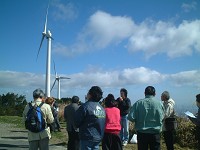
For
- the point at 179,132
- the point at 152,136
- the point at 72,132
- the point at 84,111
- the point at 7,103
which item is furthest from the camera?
the point at 7,103

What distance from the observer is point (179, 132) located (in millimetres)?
12258

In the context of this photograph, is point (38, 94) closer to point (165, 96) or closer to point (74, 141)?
point (74, 141)

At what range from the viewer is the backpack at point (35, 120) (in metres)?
6.06

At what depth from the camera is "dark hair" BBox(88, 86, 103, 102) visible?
5.80m

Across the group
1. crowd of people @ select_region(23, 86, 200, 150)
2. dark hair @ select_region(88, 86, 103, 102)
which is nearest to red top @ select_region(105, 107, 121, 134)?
crowd of people @ select_region(23, 86, 200, 150)

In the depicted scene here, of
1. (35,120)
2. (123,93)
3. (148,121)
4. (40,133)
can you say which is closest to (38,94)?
(35,120)

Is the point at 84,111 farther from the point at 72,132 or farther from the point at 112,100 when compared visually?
the point at 72,132

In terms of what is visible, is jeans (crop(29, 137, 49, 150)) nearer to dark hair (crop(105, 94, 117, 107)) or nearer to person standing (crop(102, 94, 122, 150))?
person standing (crop(102, 94, 122, 150))

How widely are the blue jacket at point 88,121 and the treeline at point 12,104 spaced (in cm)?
3124

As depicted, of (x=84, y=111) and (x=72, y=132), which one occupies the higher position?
(x=84, y=111)

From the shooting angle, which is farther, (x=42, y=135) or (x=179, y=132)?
(x=179, y=132)

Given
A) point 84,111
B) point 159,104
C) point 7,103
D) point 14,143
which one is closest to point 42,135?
point 84,111

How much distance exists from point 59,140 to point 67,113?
487cm

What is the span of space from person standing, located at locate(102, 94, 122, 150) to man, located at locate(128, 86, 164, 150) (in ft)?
2.32
